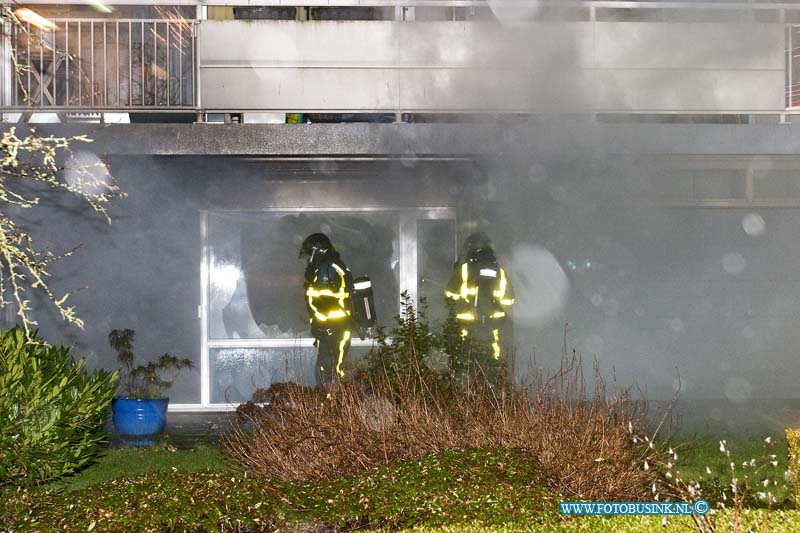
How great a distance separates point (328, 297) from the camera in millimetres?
8930

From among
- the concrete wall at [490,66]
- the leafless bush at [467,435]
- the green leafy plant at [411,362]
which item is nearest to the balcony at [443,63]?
the concrete wall at [490,66]

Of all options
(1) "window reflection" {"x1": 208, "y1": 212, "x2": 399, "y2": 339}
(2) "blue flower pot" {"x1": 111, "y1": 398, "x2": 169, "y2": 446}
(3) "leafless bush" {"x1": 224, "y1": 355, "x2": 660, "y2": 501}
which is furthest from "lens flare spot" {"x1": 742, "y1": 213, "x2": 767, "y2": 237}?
(2) "blue flower pot" {"x1": 111, "y1": 398, "x2": 169, "y2": 446}

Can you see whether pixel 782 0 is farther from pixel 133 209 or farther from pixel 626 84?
pixel 133 209

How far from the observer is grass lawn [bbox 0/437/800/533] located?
4.75 m

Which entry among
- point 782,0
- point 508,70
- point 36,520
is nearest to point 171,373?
point 508,70

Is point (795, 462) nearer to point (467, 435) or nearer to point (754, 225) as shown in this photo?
point (467, 435)

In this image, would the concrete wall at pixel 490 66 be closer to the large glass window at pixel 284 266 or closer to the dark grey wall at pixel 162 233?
the dark grey wall at pixel 162 233

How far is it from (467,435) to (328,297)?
3259 millimetres

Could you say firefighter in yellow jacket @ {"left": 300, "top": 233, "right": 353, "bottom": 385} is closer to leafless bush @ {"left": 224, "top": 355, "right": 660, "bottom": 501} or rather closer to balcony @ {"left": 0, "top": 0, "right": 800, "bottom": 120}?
balcony @ {"left": 0, "top": 0, "right": 800, "bottom": 120}

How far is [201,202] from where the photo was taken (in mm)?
10859

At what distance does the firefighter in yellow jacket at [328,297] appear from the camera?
29.2 ft

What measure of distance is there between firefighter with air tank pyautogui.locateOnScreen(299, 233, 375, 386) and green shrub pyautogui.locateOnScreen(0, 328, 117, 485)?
241 cm

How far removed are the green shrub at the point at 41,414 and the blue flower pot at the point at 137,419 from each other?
1.24 metres

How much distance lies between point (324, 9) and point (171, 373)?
4623 mm
